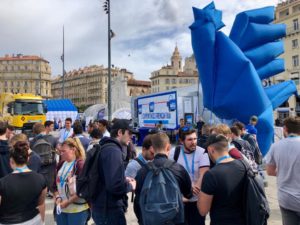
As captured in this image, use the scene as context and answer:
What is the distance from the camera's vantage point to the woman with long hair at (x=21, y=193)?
2896 millimetres

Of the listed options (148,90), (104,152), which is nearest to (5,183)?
(104,152)

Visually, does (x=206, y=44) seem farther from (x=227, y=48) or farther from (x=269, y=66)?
(x=269, y=66)

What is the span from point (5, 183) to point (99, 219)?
978mm

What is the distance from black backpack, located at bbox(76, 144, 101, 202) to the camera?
321 cm

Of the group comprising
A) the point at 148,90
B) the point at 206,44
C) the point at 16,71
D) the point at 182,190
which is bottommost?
the point at 182,190

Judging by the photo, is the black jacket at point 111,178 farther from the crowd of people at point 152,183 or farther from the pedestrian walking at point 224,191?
the pedestrian walking at point 224,191

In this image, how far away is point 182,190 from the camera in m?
3.12

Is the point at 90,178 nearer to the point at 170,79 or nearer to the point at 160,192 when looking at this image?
the point at 160,192

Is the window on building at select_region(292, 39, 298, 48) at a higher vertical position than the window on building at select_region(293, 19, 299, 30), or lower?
lower

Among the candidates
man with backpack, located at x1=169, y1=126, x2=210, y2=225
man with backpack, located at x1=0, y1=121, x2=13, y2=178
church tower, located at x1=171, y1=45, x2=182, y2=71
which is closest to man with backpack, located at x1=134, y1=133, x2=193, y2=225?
man with backpack, located at x1=169, y1=126, x2=210, y2=225

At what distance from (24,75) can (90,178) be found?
124 meters

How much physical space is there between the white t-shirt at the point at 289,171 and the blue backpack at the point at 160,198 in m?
1.28

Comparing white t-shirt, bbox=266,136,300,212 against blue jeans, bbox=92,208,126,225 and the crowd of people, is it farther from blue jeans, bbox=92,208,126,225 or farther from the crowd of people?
blue jeans, bbox=92,208,126,225

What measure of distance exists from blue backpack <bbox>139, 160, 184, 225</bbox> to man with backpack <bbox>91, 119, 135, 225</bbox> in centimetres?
28
